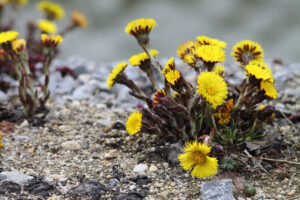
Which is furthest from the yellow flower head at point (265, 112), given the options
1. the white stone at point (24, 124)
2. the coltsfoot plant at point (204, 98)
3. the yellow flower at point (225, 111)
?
the white stone at point (24, 124)

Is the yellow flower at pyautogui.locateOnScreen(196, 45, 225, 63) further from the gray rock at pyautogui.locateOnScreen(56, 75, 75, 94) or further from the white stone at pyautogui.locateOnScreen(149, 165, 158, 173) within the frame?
the gray rock at pyautogui.locateOnScreen(56, 75, 75, 94)

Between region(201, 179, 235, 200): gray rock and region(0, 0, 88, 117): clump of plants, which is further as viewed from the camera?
region(0, 0, 88, 117): clump of plants

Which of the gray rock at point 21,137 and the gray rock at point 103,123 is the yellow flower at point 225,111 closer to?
the gray rock at point 103,123

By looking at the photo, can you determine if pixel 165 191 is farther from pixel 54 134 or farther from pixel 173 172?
pixel 54 134

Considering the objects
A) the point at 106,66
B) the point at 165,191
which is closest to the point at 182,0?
the point at 106,66

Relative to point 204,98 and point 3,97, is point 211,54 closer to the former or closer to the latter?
point 204,98

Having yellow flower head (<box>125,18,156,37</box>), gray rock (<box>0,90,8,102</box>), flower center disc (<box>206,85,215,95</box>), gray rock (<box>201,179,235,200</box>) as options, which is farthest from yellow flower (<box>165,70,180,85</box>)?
gray rock (<box>0,90,8,102</box>)
